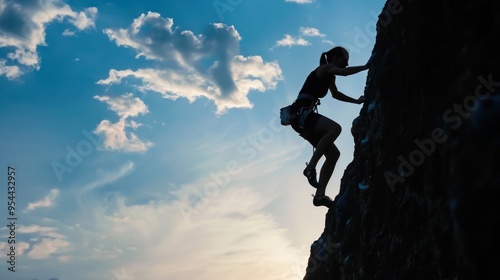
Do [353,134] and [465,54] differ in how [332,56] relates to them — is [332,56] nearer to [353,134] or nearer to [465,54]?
[353,134]

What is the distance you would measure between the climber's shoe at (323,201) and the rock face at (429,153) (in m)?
1.13

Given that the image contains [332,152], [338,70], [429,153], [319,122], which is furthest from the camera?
[332,152]

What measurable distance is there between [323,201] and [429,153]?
15.8 ft

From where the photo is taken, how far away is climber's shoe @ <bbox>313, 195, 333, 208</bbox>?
8.89 metres

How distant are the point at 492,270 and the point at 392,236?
103 inches

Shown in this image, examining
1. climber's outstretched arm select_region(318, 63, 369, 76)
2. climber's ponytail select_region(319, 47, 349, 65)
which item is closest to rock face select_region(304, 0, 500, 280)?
climber's outstretched arm select_region(318, 63, 369, 76)

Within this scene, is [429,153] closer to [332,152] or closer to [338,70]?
[338,70]

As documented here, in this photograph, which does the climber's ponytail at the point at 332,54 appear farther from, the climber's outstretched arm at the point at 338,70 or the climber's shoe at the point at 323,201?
the climber's shoe at the point at 323,201

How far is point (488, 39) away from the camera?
10.8 ft

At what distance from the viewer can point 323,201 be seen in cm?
894

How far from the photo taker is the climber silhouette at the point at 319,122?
8656mm

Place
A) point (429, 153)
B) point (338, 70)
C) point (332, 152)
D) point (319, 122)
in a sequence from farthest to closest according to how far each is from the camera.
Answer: point (332, 152), point (319, 122), point (338, 70), point (429, 153)

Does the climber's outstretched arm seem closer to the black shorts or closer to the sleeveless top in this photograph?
the sleeveless top

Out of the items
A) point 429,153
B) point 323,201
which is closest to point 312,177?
point 323,201
